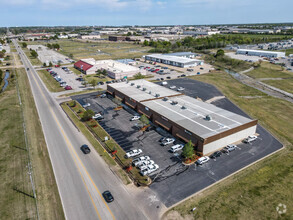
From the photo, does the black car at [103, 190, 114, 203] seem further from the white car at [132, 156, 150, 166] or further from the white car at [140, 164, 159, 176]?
the white car at [132, 156, 150, 166]

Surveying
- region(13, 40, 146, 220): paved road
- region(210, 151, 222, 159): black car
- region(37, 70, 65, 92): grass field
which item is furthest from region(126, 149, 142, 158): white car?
region(37, 70, 65, 92): grass field

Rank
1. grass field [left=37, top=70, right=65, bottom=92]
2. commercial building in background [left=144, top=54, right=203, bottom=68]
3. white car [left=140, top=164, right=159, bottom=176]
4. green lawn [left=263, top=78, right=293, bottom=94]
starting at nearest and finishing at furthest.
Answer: white car [left=140, top=164, right=159, bottom=176], grass field [left=37, top=70, right=65, bottom=92], green lawn [left=263, top=78, right=293, bottom=94], commercial building in background [left=144, top=54, right=203, bottom=68]

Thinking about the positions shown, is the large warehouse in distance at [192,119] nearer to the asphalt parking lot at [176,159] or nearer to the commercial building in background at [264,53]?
the asphalt parking lot at [176,159]

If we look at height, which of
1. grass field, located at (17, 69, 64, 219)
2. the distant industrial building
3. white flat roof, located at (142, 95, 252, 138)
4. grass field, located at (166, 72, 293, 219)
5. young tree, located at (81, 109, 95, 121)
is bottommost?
grass field, located at (166, 72, 293, 219)

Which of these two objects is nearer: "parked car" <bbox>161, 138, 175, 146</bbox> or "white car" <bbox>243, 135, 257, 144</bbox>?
"parked car" <bbox>161, 138, 175, 146</bbox>

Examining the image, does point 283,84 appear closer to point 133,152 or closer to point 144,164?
point 133,152

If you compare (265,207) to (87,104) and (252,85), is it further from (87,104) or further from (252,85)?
(252,85)
